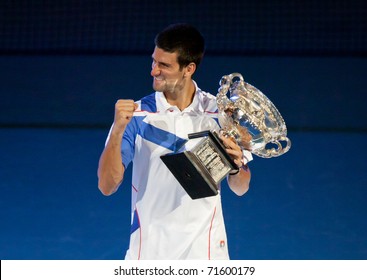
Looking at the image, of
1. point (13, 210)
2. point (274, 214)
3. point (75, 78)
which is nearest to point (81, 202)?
point (13, 210)

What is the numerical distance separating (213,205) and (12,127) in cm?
472

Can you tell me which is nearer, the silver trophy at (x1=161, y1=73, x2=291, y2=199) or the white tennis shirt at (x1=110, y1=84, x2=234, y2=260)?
the silver trophy at (x1=161, y1=73, x2=291, y2=199)

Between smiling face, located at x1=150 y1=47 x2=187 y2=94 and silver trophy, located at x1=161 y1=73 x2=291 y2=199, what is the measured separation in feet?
0.74

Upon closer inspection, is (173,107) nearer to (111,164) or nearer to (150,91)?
(111,164)

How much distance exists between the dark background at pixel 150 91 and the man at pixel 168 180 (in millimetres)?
2425

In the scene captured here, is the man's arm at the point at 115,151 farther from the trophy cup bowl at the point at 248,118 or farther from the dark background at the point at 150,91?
the dark background at the point at 150,91

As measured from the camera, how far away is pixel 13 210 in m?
7.42

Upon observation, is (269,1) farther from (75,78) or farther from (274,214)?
(274,214)

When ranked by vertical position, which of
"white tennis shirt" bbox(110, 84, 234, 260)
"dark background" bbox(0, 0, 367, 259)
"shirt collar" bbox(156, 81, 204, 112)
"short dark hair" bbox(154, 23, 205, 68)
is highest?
"dark background" bbox(0, 0, 367, 259)

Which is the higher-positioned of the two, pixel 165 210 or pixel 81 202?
pixel 81 202

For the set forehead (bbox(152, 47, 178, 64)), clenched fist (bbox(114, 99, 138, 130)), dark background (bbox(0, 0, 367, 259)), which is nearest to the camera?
clenched fist (bbox(114, 99, 138, 130))

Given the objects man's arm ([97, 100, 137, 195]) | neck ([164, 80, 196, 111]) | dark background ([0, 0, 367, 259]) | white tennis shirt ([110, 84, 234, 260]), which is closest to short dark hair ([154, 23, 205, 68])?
neck ([164, 80, 196, 111])

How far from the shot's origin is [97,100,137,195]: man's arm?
416 cm

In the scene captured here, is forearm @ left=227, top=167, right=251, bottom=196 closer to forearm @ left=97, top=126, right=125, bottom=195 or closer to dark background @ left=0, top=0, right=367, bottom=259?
forearm @ left=97, top=126, right=125, bottom=195
